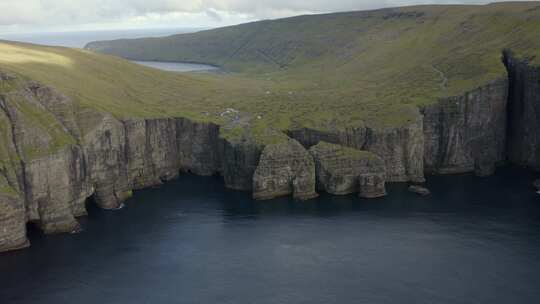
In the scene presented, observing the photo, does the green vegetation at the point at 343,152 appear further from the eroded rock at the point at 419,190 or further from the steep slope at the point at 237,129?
the eroded rock at the point at 419,190

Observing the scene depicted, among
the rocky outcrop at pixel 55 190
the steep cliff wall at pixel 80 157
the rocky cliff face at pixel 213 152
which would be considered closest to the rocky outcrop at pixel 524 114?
the rocky cliff face at pixel 213 152

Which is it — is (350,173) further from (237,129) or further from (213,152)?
(213,152)

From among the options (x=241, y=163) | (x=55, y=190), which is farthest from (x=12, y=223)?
(x=241, y=163)

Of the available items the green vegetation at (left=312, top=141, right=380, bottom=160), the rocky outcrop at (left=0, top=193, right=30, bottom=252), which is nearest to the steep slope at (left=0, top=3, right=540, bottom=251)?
the rocky outcrop at (left=0, top=193, right=30, bottom=252)

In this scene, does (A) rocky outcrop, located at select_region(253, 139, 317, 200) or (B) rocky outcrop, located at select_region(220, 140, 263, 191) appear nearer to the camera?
(A) rocky outcrop, located at select_region(253, 139, 317, 200)

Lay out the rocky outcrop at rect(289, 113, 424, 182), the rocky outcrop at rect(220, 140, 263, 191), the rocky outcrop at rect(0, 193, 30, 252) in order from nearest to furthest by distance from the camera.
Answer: the rocky outcrop at rect(0, 193, 30, 252), the rocky outcrop at rect(220, 140, 263, 191), the rocky outcrop at rect(289, 113, 424, 182)

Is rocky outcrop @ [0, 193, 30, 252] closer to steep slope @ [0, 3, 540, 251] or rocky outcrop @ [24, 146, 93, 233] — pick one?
steep slope @ [0, 3, 540, 251]

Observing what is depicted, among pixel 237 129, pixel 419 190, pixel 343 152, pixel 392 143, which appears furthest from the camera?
pixel 237 129
